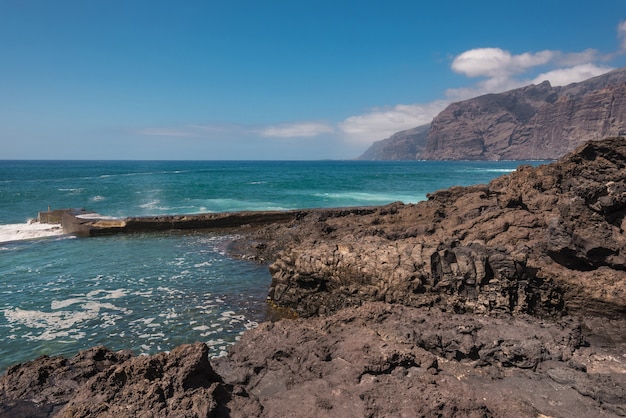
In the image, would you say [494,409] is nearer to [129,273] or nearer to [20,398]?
[20,398]

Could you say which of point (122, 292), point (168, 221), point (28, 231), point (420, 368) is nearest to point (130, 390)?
point (420, 368)


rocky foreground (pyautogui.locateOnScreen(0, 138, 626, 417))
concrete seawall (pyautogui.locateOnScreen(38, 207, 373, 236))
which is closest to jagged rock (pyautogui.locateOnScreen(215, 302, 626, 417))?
rocky foreground (pyautogui.locateOnScreen(0, 138, 626, 417))

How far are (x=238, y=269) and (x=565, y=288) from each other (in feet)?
32.8

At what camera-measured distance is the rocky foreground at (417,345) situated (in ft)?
13.8

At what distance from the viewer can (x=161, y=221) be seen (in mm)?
21094

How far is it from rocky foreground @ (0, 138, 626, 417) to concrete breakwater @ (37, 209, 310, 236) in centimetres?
→ 1237

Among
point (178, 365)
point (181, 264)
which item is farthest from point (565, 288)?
point (181, 264)

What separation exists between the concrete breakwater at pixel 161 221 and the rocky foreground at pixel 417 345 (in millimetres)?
12371

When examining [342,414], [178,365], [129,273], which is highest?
[178,365]

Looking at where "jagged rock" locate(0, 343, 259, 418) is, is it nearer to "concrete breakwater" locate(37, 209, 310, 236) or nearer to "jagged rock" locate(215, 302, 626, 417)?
"jagged rock" locate(215, 302, 626, 417)

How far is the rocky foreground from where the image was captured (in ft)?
13.8

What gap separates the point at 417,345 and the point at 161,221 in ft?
60.7

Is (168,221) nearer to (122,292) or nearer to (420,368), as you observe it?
(122,292)

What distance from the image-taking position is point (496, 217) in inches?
466
